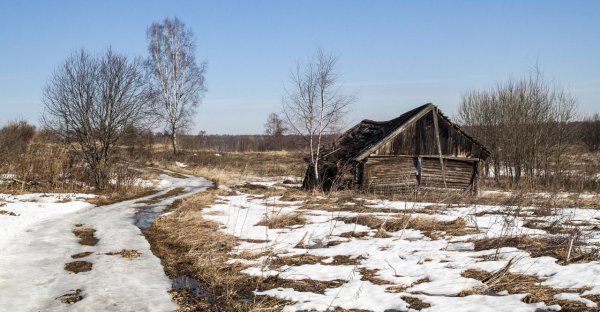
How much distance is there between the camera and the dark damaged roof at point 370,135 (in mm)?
19000

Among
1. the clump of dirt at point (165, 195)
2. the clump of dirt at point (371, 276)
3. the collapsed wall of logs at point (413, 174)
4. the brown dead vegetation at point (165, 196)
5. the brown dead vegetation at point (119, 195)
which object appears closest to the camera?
the clump of dirt at point (371, 276)

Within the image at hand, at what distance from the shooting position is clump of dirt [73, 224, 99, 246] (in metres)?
9.17

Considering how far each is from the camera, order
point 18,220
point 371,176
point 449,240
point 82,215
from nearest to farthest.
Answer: point 449,240 → point 18,220 → point 82,215 → point 371,176

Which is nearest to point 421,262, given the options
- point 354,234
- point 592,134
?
point 354,234

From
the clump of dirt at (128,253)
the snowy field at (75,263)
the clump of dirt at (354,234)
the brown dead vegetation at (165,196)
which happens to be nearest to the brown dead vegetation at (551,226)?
the clump of dirt at (354,234)

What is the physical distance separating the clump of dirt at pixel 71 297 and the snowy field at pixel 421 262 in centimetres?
235

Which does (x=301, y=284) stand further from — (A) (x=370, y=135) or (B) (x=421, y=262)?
(A) (x=370, y=135)

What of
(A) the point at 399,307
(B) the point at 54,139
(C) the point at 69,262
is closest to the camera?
(A) the point at 399,307

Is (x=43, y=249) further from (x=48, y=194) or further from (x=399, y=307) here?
(x=48, y=194)

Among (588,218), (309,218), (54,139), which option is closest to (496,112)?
(588,218)

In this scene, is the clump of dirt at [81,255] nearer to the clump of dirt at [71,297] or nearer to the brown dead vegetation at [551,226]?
the clump of dirt at [71,297]

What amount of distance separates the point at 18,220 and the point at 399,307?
1007cm

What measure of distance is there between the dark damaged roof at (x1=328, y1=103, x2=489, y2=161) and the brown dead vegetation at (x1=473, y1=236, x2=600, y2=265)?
1090 centimetres

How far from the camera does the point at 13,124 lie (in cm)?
2641
